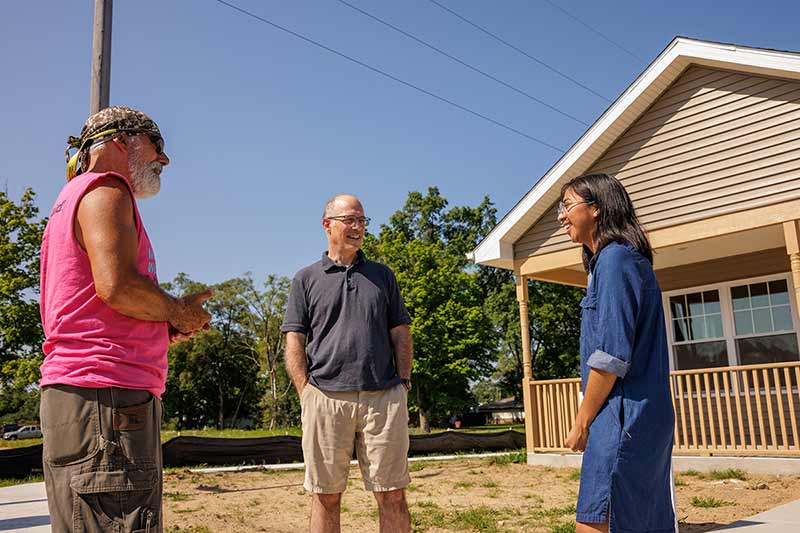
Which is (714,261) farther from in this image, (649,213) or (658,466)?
(658,466)

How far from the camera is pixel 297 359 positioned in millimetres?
3674

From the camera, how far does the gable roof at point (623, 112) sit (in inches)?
337

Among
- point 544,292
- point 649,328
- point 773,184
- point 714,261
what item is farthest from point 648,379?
point 544,292

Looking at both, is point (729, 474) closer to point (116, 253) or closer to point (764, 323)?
point (764, 323)

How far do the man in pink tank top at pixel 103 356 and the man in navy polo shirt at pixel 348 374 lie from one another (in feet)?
4.95

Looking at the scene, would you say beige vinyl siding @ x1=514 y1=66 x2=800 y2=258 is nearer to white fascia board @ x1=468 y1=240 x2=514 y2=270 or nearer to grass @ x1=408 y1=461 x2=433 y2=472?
white fascia board @ x1=468 y1=240 x2=514 y2=270

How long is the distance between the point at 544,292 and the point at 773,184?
29.4 meters

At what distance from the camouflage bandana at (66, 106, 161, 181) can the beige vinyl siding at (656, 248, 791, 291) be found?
416 inches

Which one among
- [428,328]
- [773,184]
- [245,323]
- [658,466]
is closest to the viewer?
[658,466]

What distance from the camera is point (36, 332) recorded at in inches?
985

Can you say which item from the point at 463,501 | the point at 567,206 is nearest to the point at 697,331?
the point at 463,501

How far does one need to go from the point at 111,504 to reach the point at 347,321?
197cm

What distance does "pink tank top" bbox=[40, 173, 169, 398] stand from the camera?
1.88 m

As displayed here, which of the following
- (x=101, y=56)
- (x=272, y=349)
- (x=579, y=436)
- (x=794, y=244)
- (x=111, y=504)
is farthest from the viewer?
(x=272, y=349)
